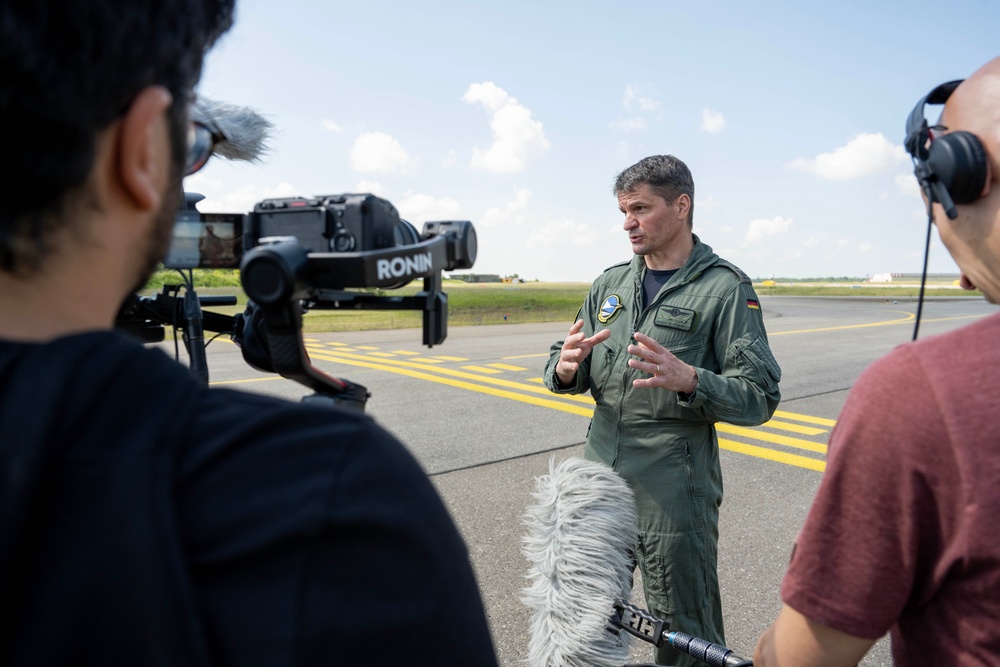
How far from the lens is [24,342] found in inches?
24.1

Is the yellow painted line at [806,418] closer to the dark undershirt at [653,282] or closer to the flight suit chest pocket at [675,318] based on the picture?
the dark undershirt at [653,282]

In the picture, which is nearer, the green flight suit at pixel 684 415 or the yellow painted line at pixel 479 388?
the green flight suit at pixel 684 415

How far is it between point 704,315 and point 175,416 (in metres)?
2.48

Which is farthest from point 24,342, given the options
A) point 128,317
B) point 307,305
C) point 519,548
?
point 519,548

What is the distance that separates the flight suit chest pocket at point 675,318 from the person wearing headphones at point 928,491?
177 centimetres

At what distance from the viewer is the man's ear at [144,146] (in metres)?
0.65

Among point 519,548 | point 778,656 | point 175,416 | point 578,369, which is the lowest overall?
point 519,548

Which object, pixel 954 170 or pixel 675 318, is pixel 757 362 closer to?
pixel 675 318

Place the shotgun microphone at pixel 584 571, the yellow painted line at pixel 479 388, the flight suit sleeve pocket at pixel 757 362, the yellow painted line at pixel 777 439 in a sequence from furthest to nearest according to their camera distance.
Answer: the yellow painted line at pixel 479 388 < the yellow painted line at pixel 777 439 < the flight suit sleeve pocket at pixel 757 362 < the shotgun microphone at pixel 584 571

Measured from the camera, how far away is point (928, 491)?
91 cm

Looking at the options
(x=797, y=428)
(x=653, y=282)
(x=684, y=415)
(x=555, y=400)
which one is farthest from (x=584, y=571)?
(x=555, y=400)

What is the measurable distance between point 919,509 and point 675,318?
1.97m

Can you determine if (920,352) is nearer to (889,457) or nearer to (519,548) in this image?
(889,457)

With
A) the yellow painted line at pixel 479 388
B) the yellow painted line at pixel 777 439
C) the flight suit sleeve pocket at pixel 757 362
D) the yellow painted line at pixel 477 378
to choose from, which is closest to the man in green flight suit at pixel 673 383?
the flight suit sleeve pocket at pixel 757 362
